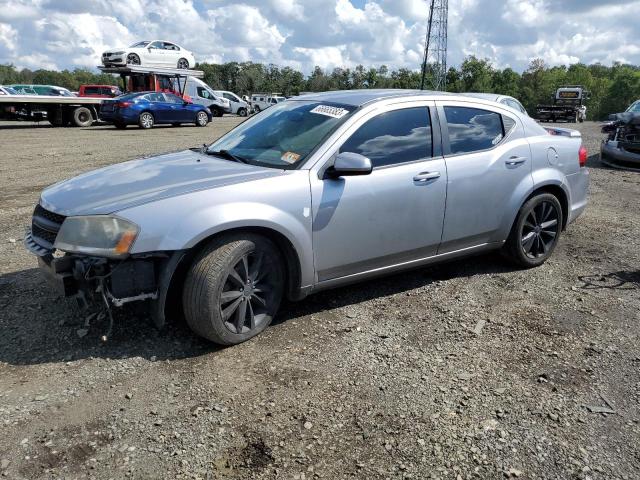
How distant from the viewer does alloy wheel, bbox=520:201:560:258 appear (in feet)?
16.0

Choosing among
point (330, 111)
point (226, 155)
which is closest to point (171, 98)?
point (226, 155)

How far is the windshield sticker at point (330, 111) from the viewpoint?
3.92m

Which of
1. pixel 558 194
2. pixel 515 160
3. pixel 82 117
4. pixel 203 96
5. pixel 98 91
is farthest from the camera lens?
pixel 98 91

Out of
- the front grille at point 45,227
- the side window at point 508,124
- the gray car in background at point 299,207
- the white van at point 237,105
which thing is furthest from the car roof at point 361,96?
the white van at point 237,105

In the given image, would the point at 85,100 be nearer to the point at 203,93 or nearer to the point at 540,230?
the point at 203,93

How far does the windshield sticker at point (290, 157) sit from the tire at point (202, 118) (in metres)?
20.9

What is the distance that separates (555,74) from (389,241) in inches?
3147

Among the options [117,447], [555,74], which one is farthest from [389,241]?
[555,74]

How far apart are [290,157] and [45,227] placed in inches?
66.2

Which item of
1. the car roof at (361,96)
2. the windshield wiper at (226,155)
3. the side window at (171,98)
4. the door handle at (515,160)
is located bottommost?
the side window at (171,98)

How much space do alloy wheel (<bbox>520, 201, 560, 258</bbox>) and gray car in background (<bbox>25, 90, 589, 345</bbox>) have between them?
0.7 inches

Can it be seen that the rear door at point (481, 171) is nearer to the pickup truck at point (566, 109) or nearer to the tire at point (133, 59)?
the tire at point (133, 59)

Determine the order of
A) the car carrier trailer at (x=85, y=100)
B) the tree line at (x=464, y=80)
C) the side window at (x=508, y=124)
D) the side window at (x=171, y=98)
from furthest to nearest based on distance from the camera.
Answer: the tree line at (x=464, y=80)
the side window at (x=171, y=98)
the car carrier trailer at (x=85, y=100)
the side window at (x=508, y=124)

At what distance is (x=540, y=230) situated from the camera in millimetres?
4961
